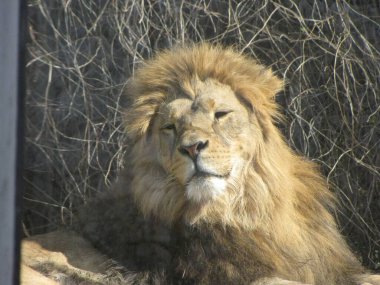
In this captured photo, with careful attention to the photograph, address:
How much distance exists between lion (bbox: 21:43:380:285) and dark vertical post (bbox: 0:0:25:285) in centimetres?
131

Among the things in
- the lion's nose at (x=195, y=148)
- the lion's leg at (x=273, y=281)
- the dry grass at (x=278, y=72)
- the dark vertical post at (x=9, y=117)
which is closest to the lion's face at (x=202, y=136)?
the lion's nose at (x=195, y=148)

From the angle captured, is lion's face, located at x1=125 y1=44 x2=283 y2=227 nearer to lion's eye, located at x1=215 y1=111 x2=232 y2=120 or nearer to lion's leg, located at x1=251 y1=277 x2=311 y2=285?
lion's eye, located at x1=215 y1=111 x2=232 y2=120

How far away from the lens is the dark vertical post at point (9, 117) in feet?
4.15

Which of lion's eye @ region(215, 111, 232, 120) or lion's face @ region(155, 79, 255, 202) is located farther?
lion's eye @ region(215, 111, 232, 120)

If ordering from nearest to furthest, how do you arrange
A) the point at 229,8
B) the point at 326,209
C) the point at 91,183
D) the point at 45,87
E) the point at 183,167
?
the point at 183,167 < the point at 45,87 < the point at 326,209 < the point at 91,183 < the point at 229,8

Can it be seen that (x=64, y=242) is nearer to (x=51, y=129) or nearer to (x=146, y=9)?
(x=51, y=129)

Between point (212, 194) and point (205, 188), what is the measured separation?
0.15 ft

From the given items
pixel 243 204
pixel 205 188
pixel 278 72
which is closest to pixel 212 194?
pixel 205 188

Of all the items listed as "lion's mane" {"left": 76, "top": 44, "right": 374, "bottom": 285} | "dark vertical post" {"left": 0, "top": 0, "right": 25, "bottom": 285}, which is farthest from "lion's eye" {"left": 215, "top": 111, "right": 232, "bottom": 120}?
"dark vertical post" {"left": 0, "top": 0, "right": 25, "bottom": 285}

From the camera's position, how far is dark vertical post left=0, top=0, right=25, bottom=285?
49.8 inches

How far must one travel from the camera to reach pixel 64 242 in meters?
2.93

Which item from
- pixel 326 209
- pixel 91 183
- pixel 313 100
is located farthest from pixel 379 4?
pixel 91 183

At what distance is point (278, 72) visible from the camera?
3836 mm

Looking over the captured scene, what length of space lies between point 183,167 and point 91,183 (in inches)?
40.0
